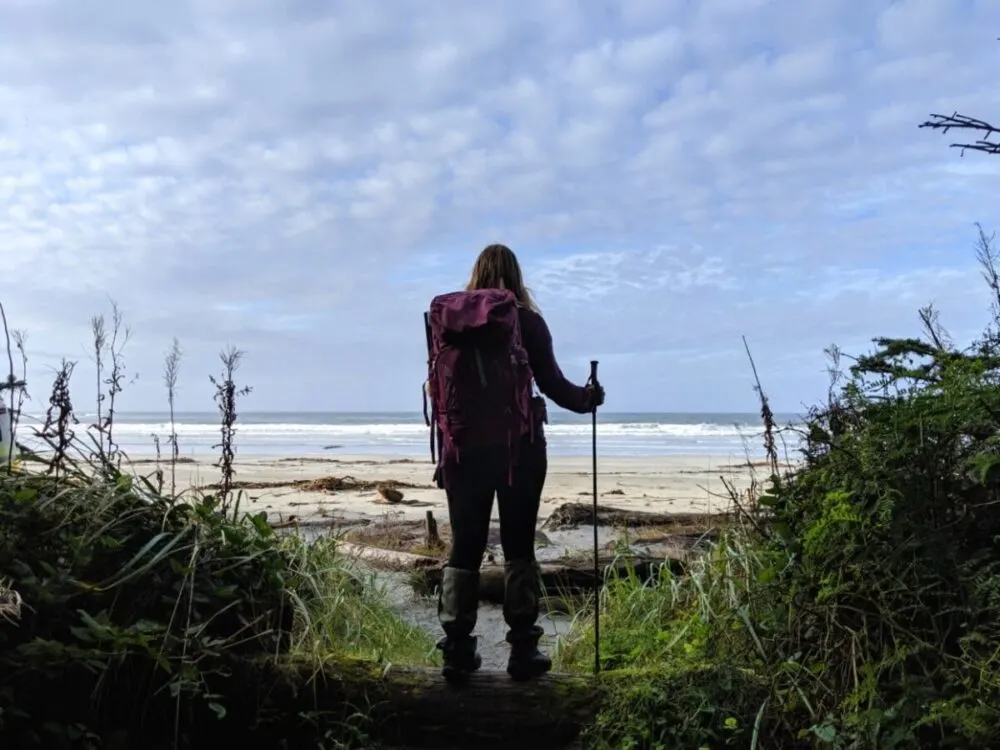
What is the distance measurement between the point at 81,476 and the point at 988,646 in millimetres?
4247

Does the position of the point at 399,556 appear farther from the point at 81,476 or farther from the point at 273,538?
the point at 81,476

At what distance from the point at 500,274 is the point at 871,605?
2.43 m

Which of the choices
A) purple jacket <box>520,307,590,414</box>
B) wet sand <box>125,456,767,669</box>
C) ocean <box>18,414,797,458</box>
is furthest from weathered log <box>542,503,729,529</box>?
ocean <box>18,414,797,458</box>

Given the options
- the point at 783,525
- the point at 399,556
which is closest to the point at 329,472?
the point at 399,556

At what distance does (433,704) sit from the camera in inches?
146

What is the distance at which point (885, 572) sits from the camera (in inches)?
130

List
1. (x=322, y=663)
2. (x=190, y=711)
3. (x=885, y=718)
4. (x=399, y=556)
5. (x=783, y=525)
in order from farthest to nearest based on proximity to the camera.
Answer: (x=399, y=556)
(x=783, y=525)
(x=322, y=663)
(x=190, y=711)
(x=885, y=718)

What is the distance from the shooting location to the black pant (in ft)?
13.2

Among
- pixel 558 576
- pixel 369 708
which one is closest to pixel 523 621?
pixel 369 708

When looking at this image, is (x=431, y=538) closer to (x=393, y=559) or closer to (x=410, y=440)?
(x=393, y=559)

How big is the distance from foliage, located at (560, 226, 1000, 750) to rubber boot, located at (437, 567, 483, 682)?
70cm

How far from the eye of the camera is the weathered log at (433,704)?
3643mm

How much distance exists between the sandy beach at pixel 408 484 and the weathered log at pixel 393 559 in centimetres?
87

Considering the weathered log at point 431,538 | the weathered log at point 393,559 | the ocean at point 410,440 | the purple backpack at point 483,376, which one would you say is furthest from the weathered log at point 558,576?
the ocean at point 410,440
